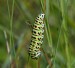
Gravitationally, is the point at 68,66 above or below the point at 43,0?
below

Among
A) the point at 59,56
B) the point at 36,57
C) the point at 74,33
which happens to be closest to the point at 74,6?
the point at 74,33

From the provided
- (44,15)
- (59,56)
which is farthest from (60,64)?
(44,15)

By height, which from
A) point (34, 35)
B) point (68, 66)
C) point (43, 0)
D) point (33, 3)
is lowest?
point (68, 66)

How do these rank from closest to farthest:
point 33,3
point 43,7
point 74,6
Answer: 1. point 43,7
2. point 74,6
3. point 33,3

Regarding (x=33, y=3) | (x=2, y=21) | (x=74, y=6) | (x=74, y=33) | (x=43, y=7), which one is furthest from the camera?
(x=33, y=3)

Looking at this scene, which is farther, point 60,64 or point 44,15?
point 60,64

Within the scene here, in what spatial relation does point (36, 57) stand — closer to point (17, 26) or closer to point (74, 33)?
point (74, 33)

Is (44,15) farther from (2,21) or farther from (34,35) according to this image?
(2,21)
